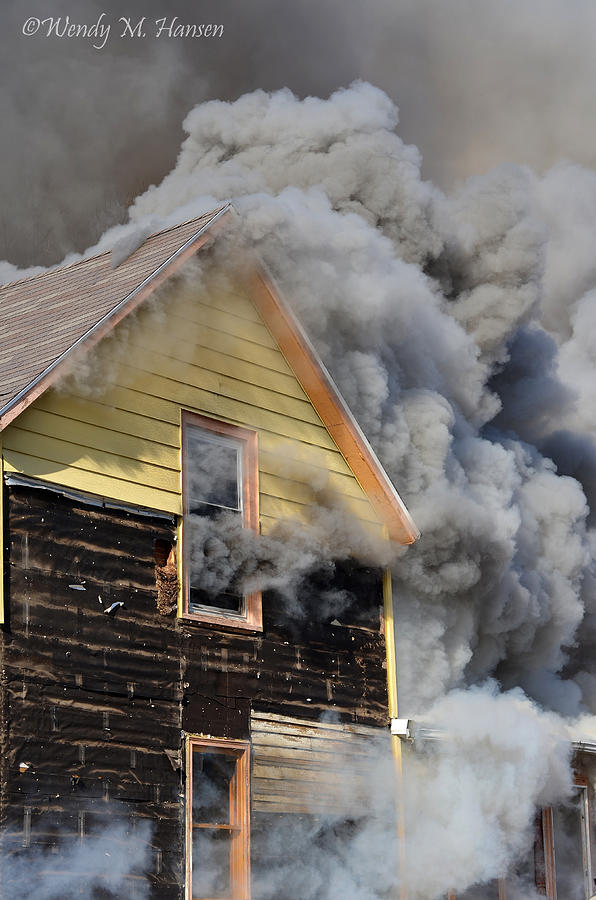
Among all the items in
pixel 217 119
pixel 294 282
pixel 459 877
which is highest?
pixel 217 119

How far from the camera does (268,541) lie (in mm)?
14602

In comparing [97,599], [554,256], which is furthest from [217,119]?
[554,256]

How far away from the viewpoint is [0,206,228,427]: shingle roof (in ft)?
43.6

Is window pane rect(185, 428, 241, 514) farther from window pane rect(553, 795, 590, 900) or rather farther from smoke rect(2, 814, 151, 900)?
window pane rect(553, 795, 590, 900)

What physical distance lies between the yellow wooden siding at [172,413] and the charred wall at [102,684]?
392 millimetres

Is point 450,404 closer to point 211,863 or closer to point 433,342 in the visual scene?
point 433,342

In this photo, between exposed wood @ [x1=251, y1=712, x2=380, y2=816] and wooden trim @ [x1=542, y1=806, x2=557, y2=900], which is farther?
wooden trim @ [x1=542, y1=806, x2=557, y2=900]

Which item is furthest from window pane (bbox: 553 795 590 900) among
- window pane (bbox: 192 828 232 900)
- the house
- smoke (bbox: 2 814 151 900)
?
smoke (bbox: 2 814 151 900)

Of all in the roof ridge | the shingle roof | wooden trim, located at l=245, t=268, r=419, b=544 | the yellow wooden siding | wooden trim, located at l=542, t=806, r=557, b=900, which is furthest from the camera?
wooden trim, located at l=542, t=806, r=557, b=900

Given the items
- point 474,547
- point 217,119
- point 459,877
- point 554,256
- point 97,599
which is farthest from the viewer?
point 554,256

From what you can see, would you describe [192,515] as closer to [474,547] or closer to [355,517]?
[355,517]

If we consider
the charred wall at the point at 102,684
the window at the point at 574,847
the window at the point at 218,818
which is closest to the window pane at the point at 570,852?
the window at the point at 574,847

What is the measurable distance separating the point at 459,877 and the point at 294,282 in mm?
6337

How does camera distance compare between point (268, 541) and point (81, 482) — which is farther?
point (268, 541)
